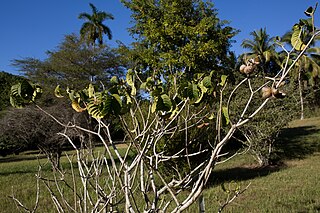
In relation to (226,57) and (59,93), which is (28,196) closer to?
(59,93)

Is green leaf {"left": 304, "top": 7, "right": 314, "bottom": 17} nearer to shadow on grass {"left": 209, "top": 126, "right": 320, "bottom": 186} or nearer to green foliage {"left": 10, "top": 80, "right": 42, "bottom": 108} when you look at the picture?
green foliage {"left": 10, "top": 80, "right": 42, "bottom": 108}

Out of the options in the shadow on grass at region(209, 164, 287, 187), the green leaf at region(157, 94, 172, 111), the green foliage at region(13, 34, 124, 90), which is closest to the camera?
the green leaf at region(157, 94, 172, 111)

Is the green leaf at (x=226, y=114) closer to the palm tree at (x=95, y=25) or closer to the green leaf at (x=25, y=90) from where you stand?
the green leaf at (x=25, y=90)

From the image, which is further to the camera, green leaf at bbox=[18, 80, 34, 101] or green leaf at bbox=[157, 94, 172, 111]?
green leaf at bbox=[18, 80, 34, 101]

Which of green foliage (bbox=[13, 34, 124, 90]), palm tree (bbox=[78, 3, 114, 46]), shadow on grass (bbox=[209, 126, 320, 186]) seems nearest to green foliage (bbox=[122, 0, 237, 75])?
shadow on grass (bbox=[209, 126, 320, 186])

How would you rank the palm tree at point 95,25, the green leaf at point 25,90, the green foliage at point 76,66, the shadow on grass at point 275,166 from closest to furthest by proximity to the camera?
the green leaf at point 25,90, the shadow on grass at point 275,166, the green foliage at point 76,66, the palm tree at point 95,25

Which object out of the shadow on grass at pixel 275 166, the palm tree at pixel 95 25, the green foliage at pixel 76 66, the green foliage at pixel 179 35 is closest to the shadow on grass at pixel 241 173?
the shadow on grass at pixel 275 166

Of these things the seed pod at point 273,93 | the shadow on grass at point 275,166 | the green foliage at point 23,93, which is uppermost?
the green foliage at point 23,93

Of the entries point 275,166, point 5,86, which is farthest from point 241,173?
point 5,86

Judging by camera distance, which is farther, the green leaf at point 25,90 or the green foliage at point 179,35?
the green foliage at point 179,35

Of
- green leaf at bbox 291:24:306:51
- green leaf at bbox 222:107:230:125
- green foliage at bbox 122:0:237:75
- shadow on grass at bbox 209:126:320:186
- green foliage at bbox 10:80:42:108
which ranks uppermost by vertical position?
green foliage at bbox 122:0:237:75

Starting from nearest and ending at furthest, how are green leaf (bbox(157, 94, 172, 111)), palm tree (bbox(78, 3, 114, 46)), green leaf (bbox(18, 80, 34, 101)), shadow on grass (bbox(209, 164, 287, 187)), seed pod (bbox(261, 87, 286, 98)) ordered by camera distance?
seed pod (bbox(261, 87, 286, 98)) → green leaf (bbox(157, 94, 172, 111)) → green leaf (bbox(18, 80, 34, 101)) → shadow on grass (bbox(209, 164, 287, 187)) → palm tree (bbox(78, 3, 114, 46))

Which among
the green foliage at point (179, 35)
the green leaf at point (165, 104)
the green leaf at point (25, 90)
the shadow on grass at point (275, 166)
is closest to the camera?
the green leaf at point (165, 104)

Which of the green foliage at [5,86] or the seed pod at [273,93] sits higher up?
the green foliage at [5,86]
